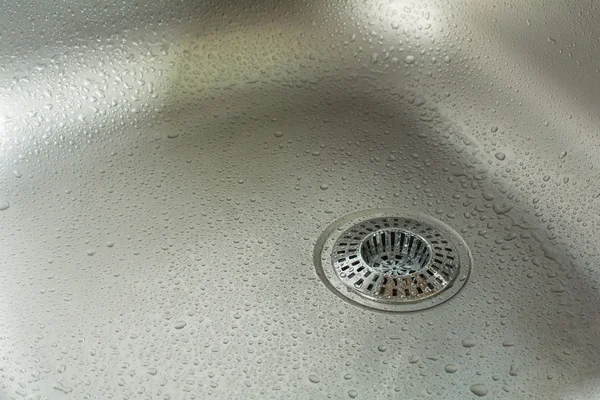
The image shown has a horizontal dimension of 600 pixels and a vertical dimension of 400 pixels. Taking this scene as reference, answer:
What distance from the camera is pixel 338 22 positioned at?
115 cm

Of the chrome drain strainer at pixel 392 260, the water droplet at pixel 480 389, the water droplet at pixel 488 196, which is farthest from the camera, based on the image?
the water droplet at pixel 488 196

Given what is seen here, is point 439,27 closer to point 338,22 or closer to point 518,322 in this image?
point 338,22

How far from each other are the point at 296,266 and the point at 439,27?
47 cm

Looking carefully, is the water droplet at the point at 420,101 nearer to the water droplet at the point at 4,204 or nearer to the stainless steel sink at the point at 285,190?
the stainless steel sink at the point at 285,190

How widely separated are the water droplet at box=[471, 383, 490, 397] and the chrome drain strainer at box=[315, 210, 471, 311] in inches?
5.5

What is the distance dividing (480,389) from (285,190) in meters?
0.41

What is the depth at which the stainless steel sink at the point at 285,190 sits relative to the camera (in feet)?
2.55

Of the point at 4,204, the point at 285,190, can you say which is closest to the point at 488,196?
the point at 285,190

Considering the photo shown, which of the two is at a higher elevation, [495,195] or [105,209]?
[495,195]

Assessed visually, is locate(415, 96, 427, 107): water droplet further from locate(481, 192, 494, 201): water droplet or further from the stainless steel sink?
locate(481, 192, 494, 201): water droplet

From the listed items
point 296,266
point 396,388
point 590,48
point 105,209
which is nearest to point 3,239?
point 105,209

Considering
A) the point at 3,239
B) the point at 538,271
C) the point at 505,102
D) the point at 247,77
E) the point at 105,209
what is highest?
the point at 505,102

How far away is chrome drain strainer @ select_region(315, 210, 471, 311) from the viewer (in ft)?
2.86

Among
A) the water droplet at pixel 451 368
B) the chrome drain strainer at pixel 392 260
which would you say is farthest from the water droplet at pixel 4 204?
the water droplet at pixel 451 368
